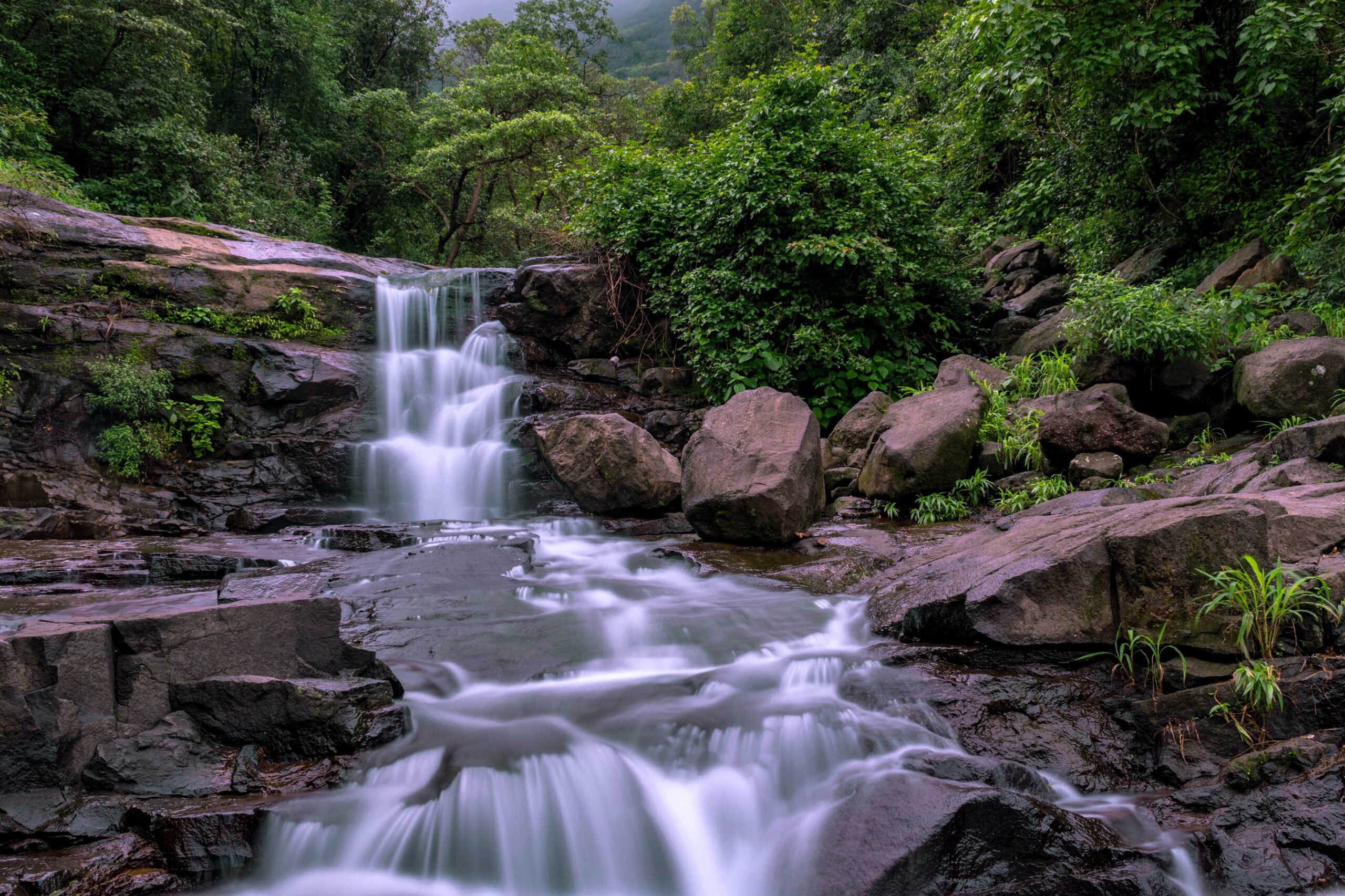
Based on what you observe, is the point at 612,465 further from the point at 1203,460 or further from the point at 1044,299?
the point at 1044,299

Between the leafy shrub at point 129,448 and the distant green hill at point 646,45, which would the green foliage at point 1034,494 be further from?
the distant green hill at point 646,45

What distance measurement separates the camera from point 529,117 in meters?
18.8

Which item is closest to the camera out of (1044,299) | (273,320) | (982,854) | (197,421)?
(982,854)

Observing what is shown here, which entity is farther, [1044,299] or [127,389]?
[1044,299]

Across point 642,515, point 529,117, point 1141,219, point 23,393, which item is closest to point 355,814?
point 642,515

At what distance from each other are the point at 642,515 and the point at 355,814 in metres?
5.59

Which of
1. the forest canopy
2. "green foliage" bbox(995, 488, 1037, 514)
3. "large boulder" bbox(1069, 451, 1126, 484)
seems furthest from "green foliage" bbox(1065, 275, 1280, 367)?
"green foliage" bbox(995, 488, 1037, 514)

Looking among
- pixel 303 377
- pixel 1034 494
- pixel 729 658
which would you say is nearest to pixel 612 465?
pixel 729 658

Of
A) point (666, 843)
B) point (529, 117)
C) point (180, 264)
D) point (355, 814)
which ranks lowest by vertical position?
point (666, 843)

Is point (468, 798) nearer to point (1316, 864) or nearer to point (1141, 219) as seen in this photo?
point (1316, 864)

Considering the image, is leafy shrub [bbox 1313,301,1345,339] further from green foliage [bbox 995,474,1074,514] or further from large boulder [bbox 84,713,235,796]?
large boulder [bbox 84,713,235,796]

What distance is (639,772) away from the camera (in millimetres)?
A: 3623

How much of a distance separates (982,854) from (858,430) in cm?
643

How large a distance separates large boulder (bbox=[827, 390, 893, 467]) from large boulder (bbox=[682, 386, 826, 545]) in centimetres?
107
